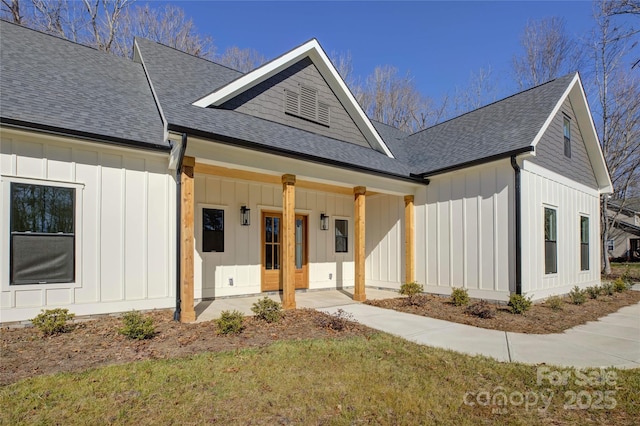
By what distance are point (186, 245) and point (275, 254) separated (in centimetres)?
377

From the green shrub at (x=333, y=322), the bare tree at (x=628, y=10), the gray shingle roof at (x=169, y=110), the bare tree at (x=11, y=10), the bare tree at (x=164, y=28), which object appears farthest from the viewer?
the bare tree at (x=164, y=28)

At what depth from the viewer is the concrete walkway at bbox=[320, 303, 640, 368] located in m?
4.44

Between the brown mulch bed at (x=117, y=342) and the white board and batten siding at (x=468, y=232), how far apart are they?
398 centimetres

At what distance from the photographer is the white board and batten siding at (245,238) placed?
27.1 feet

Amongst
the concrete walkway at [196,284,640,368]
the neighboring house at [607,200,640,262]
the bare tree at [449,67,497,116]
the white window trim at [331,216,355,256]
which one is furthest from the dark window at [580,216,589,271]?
the neighboring house at [607,200,640,262]

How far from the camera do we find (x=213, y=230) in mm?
8438

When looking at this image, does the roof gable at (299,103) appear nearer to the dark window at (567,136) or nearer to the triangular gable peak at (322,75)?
the triangular gable peak at (322,75)

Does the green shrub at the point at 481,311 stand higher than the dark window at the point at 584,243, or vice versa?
the dark window at the point at 584,243

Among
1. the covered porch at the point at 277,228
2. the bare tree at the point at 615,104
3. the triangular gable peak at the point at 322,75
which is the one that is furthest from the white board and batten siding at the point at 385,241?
the bare tree at the point at 615,104

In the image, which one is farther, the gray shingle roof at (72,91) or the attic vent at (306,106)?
the attic vent at (306,106)

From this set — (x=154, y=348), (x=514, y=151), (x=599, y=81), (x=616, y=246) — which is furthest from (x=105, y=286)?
(x=616, y=246)

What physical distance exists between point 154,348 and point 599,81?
2049 centimetres

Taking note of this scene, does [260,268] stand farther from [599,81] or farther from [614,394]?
[599,81]

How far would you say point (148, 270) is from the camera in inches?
261
